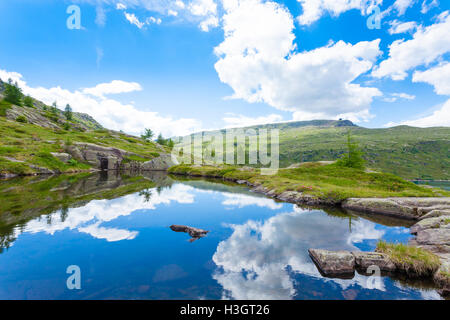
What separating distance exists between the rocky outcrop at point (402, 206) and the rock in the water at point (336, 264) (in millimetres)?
21118

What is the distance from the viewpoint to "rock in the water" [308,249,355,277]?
38.5 feet

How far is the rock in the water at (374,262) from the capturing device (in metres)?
12.1

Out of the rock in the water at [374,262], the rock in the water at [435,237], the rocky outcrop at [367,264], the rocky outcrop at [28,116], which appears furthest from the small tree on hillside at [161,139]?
the rock in the water at [374,262]

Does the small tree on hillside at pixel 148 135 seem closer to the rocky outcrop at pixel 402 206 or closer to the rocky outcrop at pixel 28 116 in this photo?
the rocky outcrop at pixel 28 116

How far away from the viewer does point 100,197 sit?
30.9 metres

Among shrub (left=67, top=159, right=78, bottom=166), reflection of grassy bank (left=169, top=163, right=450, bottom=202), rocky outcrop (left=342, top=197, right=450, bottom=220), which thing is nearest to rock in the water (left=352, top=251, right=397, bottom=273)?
rocky outcrop (left=342, top=197, right=450, bottom=220)

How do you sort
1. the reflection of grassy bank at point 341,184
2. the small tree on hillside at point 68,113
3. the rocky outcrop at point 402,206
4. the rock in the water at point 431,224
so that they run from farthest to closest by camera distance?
the small tree on hillside at point 68,113
the reflection of grassy bank at point 341,184
the rocky outcrop at point 402,206
the rock in the water at point 431,224

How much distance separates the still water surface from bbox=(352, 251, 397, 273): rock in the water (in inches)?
38.5

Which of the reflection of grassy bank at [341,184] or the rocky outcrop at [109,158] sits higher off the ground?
the rocky outcrop at [109,158]

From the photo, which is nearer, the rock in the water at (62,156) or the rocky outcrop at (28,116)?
the rock in the water at (62,156)

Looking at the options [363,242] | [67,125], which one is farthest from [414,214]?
[67,125]

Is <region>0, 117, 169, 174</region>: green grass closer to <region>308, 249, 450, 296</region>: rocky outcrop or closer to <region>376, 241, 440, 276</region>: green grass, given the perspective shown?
<region>308, 249, 450, 296</region>: rocky outcrop
